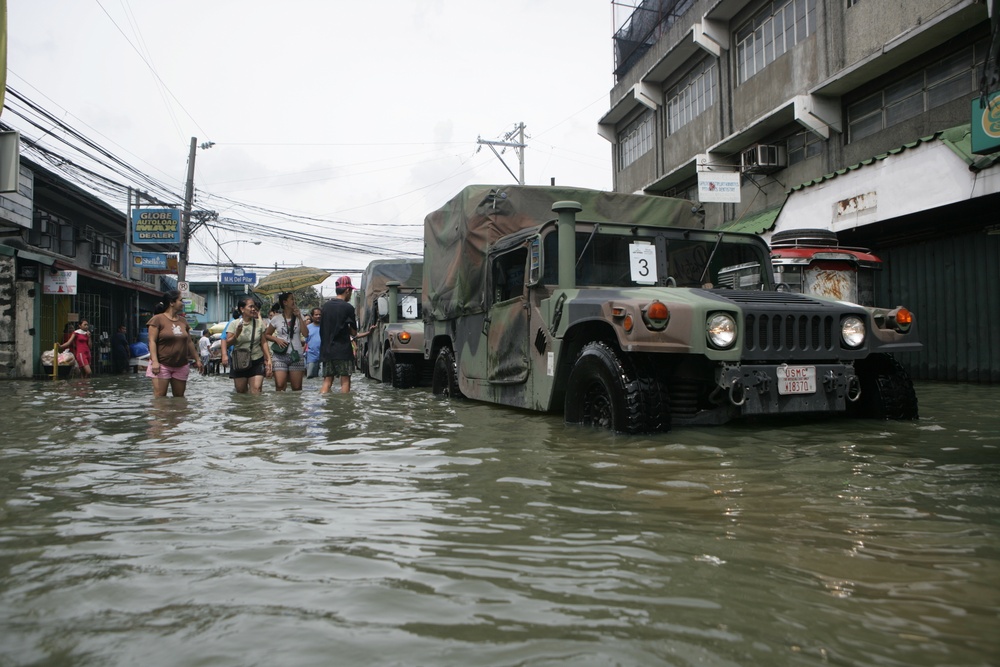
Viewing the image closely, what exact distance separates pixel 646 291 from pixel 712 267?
142cm

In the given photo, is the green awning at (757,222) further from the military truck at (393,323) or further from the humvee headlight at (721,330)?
the humvee headlight at (721,330)

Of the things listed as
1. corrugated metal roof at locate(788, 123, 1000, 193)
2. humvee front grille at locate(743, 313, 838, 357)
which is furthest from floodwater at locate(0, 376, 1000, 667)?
corrugated metal roof at locate(788, 123, 1000, 193)

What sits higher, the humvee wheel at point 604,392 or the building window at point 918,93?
the building window at point 918,93

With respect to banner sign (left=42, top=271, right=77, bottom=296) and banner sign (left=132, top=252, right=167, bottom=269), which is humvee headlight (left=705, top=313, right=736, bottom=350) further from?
banner sign (left=132, top=252, right=167, bottom=269)

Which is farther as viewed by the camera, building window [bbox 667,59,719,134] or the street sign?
the street sign

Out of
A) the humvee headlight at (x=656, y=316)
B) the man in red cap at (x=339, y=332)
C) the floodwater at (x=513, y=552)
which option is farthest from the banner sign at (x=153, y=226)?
the humvee headlight at (x=656, y=316)

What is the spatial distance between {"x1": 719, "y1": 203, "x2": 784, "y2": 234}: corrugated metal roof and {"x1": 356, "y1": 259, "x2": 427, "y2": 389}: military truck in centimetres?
637

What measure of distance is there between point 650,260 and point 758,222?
11.1 metres

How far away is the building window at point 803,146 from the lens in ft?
53.3

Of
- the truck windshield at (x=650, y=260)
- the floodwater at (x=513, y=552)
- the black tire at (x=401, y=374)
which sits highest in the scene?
the truck windshield at (x=650, y=260)

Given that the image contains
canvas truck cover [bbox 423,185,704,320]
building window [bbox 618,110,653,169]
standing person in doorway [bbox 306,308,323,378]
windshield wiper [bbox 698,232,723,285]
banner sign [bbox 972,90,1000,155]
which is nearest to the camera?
windshield wiper [bbox 698,232,723,285]

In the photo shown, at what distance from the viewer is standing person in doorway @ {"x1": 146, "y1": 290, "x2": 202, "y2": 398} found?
893cm

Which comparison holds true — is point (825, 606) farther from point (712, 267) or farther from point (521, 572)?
point (712, 267)

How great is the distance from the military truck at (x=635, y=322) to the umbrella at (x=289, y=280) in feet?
39.5
